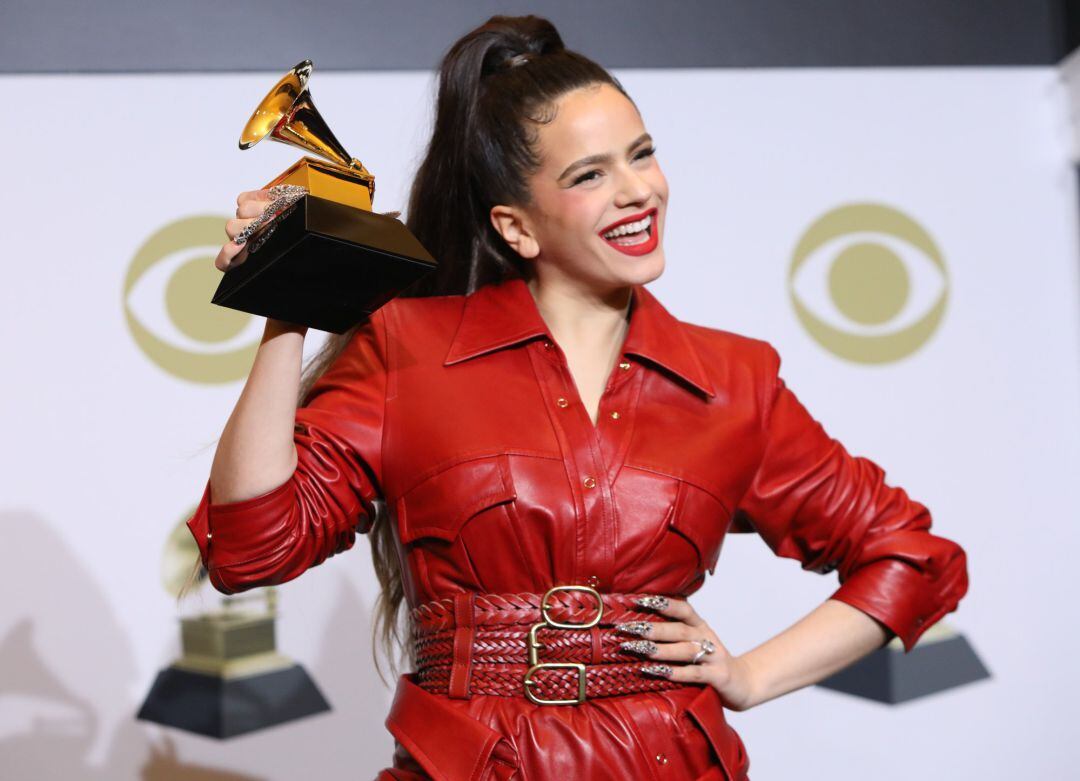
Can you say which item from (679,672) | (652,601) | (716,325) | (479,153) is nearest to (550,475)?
(652,601)

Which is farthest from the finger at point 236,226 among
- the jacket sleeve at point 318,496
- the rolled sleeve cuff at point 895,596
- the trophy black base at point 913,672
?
the trophy black base at point 913,672

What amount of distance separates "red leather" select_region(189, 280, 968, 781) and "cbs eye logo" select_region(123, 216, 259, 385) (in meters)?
1.16

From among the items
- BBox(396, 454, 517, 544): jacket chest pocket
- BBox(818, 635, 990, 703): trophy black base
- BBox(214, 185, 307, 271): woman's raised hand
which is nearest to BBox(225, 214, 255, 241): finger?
BBox(214, 185, 307, 271): woman's raised hand

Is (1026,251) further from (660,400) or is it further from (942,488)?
(660,400)

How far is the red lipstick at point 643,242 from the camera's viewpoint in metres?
1.73

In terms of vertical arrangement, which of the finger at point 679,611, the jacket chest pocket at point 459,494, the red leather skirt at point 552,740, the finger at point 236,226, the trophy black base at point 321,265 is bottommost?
the red leather skirt at point 552,740

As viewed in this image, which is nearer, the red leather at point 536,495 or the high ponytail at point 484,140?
the red leather at point 536,495

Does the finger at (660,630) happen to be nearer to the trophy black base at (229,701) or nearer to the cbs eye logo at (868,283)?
the trophy black base at (229,701)

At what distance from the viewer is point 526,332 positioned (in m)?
1.75

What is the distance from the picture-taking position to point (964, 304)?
3105mm

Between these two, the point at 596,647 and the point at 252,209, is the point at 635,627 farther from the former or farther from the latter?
the point at 252,209

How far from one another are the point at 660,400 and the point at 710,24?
63.3 inches

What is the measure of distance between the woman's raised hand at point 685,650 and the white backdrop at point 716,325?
119 centimetres

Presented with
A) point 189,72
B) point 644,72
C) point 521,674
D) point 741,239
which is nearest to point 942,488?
point 741,239
